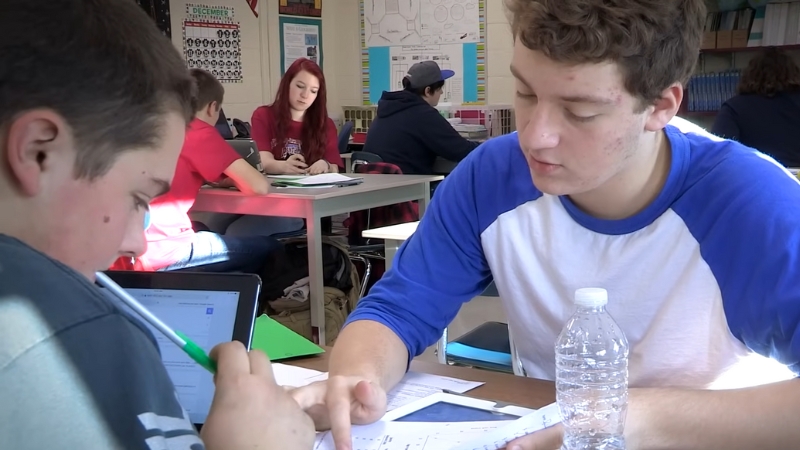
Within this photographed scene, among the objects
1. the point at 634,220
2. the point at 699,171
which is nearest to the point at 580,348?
the point at 634,220

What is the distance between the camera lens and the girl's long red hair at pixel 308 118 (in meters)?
4.60

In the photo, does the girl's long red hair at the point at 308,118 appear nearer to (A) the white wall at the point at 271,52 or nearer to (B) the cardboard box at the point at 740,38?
(A) the white wall at the point at 271,52

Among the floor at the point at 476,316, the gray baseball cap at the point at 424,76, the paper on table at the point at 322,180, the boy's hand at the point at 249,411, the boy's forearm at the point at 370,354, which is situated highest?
the gray baseball cap at the point at 424,76

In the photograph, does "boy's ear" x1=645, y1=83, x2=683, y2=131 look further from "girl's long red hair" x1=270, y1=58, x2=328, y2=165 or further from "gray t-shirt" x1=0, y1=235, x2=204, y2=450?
"girl's long red hair" x1=270, y1=58, x2=328, y2=165

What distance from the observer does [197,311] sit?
44.6 inches

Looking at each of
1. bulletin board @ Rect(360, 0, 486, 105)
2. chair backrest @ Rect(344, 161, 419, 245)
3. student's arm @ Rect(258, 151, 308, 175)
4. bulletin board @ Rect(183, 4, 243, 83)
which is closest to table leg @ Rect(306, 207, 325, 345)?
chair backrest @ Rect(344, 161, 419, 245)

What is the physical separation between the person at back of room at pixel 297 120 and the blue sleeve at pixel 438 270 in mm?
3152

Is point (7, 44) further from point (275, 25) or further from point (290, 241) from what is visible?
point (275, 25)

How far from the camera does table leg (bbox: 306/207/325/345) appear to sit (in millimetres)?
3281

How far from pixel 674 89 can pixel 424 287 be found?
51 cm

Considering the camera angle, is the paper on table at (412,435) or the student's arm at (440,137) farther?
the student's arm at (440,137)

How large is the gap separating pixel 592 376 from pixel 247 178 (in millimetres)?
2298

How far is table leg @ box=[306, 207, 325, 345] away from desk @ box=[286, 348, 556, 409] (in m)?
1.94

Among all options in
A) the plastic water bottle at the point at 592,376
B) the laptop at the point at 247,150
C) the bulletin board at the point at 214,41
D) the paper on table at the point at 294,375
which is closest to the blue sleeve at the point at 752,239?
the plastic water bottle at the point at 592,376
